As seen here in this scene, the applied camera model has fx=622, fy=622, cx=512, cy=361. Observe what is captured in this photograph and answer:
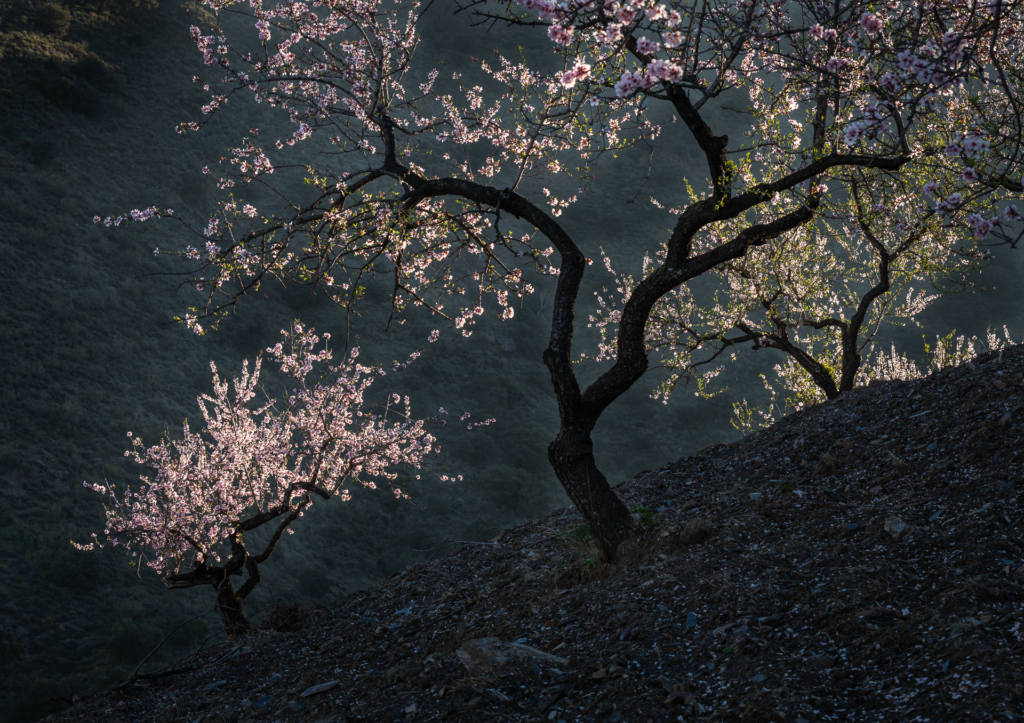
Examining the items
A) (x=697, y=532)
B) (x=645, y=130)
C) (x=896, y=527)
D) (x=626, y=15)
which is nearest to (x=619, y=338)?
(x=697, y=532)

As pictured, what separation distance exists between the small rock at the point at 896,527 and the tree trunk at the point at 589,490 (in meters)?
2.02

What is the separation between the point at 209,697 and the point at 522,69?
742 centimetres

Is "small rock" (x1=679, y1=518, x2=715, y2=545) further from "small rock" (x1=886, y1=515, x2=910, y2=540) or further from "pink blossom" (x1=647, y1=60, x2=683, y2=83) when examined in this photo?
"pink blossom" (x1=647, y1=60, x2=683, y2=83)

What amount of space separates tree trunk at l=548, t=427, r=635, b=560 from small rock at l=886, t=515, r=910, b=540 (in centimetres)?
202

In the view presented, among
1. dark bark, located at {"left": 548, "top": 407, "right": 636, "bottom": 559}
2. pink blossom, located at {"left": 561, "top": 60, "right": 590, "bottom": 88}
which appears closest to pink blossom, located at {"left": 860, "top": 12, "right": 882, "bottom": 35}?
pink blossom, located at {"left": 561, "top": 60, "right": 590, "bottom": 88}

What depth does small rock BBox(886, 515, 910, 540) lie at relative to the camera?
404 cm

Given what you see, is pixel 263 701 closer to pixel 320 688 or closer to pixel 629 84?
pixel 320 688

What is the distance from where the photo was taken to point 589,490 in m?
5.45

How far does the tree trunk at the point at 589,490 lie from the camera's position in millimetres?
5426

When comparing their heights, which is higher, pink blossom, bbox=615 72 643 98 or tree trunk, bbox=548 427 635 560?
pink blossom, bbox=615 72 643 98

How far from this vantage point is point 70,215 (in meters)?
21.1

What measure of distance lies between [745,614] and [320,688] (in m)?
3.13

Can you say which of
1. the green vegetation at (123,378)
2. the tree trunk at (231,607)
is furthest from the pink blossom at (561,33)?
the green vegetation at (123,378)

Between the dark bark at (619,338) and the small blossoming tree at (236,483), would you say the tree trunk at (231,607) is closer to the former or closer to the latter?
the small blossoming tree at (236,483)
